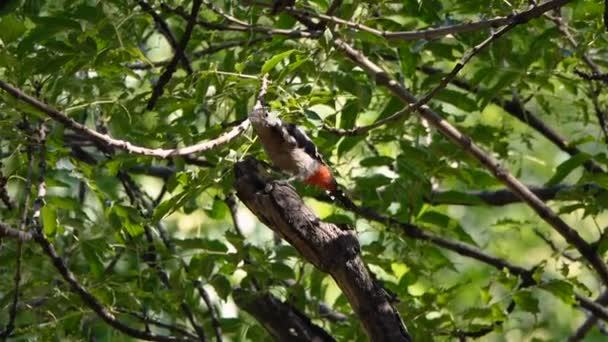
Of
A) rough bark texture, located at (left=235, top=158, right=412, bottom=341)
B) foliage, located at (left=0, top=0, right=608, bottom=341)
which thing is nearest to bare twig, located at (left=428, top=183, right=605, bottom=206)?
foliage, located at (left=0, top=0, right=608, bottom=341)

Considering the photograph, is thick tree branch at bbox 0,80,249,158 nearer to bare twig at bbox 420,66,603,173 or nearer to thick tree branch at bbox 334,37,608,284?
thick tree branch at bbox 334,37,608,284

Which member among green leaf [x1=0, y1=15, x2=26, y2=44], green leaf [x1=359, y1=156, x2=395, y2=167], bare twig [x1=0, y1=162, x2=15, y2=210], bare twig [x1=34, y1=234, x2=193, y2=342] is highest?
green leaf [x1=0, y1=15, x2=26, y2=44]

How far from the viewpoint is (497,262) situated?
4297mm

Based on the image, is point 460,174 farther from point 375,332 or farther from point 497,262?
point 375,332

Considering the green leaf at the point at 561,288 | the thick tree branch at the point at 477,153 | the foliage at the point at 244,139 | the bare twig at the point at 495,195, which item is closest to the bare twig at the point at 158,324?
the foliage at the point at 244,139

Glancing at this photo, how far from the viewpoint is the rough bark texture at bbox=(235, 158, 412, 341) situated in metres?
2.62

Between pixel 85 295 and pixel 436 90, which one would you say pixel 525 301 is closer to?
pixel 436 90

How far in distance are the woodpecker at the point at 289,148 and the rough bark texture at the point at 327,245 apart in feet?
0.26

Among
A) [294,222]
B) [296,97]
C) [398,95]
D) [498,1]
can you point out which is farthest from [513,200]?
[294,222]

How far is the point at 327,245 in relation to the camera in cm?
264

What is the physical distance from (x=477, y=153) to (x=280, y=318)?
83 centimetres

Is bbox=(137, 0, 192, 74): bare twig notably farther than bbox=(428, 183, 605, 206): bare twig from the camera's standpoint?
No

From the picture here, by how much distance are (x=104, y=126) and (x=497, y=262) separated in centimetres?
152

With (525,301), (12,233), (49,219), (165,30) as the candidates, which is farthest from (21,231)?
(525,301)
